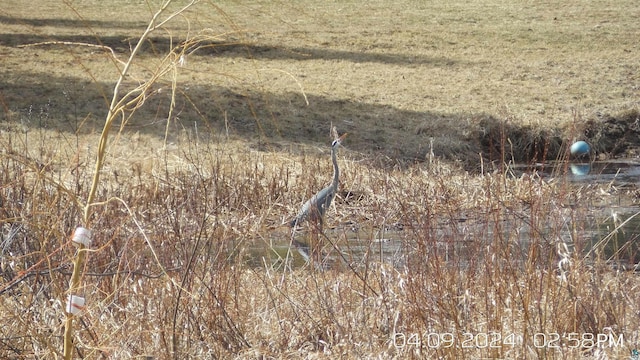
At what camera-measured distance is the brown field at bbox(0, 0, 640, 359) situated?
5297mm

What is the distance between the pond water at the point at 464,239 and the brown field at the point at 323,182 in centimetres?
7

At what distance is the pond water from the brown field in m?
0.07

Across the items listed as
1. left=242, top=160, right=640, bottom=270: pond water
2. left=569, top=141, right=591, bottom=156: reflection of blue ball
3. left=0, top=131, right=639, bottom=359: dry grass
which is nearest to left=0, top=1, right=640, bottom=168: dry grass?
left=569, top=141, right=591, bottom=156: reflection of blue ball

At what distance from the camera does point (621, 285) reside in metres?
5.81

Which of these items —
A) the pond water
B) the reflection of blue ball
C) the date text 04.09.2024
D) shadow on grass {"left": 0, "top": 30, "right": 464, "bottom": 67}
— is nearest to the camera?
the date text 04.09.2024

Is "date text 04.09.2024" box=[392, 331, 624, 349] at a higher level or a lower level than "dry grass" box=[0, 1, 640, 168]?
higher

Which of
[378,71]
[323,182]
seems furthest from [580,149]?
[378,71]

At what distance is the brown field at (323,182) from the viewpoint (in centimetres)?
530

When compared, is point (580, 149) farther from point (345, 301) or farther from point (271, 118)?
point (345, 301)

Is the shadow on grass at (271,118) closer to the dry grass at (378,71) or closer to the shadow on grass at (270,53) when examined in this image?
the dry grass at (378,71)

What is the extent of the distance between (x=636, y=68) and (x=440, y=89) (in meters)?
4.34

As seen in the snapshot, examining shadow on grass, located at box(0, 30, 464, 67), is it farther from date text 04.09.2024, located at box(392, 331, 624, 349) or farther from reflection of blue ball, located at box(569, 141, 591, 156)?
date text 04.09.2024, located at box(392, 331, 624, 349)

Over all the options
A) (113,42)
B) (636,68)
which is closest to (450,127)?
(636,68)

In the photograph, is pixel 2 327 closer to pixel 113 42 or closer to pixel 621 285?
pixel 621 285
